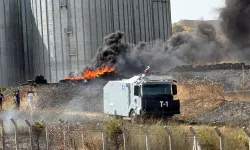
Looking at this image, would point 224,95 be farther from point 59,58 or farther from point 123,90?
point 59,58

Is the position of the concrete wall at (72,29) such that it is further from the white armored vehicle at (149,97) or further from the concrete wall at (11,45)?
the white armored vehicle at (149,97)

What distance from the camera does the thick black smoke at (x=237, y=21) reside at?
5900 centimetres

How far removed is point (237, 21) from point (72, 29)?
743 inches

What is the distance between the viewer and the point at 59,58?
210 feet

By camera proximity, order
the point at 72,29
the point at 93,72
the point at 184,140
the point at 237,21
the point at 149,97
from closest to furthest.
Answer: the point at 184,140 < the point at 149,97 < the point at 93,72 < the point at 237,21 < the point at 72,29

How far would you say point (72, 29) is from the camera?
63781mm

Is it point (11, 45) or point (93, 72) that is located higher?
point (11, 45)

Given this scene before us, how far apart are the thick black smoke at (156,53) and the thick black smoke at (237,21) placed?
220 cm

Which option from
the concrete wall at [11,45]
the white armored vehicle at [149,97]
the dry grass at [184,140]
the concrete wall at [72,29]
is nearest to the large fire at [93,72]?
the concrete wall at [72,29]

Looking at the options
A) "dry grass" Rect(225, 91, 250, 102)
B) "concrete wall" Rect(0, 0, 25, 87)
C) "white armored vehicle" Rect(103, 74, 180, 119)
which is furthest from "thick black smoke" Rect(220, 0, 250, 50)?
"white armored vehicle" Rect(103, 74, 180, 119)

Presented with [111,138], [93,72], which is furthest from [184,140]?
[93,72]

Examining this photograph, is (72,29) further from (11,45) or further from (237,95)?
(237,95)

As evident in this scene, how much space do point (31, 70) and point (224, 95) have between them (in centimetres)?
3609

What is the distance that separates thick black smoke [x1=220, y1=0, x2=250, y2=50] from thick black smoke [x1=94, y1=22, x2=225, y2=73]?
7.20 ft
